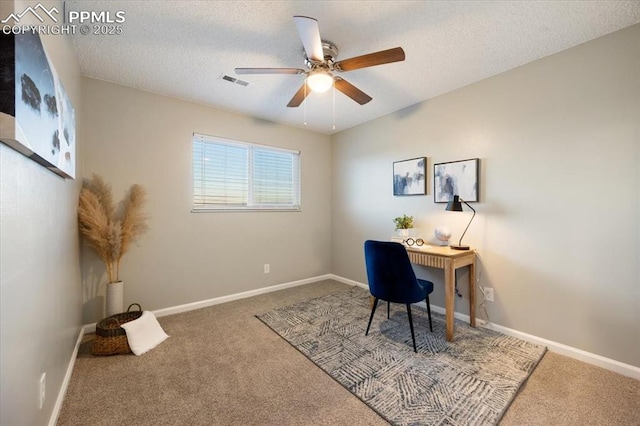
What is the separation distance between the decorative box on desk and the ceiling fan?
1.57m

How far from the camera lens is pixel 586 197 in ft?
6.61

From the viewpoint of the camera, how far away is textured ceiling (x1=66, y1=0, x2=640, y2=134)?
1.67m

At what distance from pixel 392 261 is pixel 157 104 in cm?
299

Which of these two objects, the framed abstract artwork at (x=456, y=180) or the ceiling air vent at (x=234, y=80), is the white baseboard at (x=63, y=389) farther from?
the framed abstract artwork at (x=456, y=180)

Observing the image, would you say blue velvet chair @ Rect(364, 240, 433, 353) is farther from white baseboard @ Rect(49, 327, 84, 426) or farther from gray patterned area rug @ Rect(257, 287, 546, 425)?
white baseboard @ Rect(49, 327, 84, 426)

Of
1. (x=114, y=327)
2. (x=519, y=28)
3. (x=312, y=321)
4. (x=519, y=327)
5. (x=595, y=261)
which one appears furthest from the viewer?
(x=312, y=321)

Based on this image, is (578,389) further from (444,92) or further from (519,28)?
(444,92)

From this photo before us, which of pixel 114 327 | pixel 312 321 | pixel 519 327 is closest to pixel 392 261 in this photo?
pixel 312 321

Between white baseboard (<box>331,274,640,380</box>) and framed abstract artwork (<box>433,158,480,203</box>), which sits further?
framed abstract artwork (<box>433,158,480,203</box>)

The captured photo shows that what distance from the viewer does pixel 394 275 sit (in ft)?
7.18

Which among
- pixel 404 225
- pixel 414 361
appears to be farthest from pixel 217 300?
pixel 404 225

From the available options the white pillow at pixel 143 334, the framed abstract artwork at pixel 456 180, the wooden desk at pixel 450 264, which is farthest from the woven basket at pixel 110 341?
the framed abstract artwork at pixel 456 180

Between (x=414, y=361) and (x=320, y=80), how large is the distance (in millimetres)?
2312

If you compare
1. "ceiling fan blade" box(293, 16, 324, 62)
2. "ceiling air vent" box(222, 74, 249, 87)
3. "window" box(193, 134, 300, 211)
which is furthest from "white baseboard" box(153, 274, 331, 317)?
"ceiling fan blade" box(293, 16, 324, 62)
